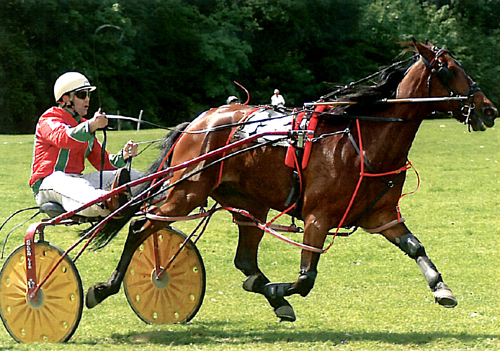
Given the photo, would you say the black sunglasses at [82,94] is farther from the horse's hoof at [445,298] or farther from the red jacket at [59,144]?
the horse's hoof at [445,298]

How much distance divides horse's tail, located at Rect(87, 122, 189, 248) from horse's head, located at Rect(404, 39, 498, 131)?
211cm

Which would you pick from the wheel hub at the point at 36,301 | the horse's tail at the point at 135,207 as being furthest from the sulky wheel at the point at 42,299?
the horse's tail at the point at 135,207

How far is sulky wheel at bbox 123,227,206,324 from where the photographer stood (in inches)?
249

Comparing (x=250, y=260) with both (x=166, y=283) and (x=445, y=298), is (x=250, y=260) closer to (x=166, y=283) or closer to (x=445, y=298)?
(x=166, y=283)

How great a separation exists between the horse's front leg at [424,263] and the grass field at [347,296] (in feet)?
1.38

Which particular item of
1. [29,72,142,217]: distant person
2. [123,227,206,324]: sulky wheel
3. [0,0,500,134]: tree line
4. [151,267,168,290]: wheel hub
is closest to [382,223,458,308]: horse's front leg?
[123,227,206,324]: sulky wheel

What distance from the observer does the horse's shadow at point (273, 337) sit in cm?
555

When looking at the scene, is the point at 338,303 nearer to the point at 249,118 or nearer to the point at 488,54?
the point at 249,118

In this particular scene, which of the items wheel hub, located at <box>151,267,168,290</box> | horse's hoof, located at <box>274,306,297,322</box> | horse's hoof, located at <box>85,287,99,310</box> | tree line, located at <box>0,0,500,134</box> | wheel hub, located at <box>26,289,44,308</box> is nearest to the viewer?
wheel hub, located at <box>26,289,44,308</box>

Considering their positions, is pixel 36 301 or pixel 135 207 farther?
pixel 135 207

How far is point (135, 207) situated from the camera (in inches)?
243

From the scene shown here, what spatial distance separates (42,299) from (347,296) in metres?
2.97

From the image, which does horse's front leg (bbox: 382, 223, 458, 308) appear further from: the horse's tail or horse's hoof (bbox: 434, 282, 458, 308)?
the horse's tail

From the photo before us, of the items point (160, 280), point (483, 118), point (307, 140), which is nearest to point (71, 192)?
point (160, 280)
